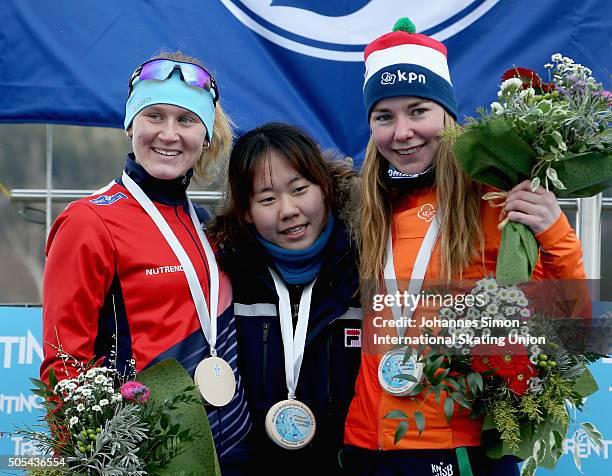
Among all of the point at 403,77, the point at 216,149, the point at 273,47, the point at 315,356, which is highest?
the point at 273,47

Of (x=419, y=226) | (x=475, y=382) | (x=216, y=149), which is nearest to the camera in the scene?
(x=475, y=382)

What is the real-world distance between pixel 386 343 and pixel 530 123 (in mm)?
856

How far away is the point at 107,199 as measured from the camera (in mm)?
2971

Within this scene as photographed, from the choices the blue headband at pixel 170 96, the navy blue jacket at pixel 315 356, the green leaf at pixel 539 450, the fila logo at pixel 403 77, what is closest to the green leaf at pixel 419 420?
the green leaf at pixel 539 450

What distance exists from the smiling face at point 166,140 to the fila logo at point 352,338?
0.84 metres

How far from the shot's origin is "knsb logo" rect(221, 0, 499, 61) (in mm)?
4250

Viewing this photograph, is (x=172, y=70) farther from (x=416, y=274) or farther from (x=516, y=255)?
(x=516, y=255)

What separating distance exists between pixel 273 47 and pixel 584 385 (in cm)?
241

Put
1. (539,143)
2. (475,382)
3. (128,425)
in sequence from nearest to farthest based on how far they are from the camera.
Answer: (128,425), (475,382), (539,143)

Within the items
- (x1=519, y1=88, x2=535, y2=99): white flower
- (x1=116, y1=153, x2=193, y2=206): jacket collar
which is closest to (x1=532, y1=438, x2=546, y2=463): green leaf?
(x1=519, y1=88, x2=535, y2=99): white flower

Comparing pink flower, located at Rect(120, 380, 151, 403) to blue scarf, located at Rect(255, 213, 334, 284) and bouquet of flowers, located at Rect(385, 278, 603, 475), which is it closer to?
bouquet of flowers, located at Rect(385, 278, 603, 475)

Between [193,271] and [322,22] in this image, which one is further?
[322,22]

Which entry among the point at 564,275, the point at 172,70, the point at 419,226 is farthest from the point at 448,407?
the point at 172,70

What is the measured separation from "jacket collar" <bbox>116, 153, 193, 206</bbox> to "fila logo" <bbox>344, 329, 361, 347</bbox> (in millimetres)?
786
